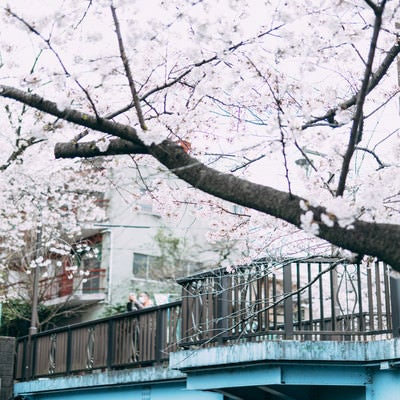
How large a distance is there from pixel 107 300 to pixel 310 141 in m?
25.9


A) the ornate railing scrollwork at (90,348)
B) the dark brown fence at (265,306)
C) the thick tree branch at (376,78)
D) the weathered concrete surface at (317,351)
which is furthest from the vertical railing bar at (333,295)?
the ornate railing scrollwork at (90,348)

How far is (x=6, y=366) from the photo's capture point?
19.4 meters


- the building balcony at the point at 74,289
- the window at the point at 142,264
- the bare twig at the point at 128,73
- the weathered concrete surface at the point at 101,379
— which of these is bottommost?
the weathered concrete surface at the point at 101,379

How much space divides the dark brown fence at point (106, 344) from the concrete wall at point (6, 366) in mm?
225

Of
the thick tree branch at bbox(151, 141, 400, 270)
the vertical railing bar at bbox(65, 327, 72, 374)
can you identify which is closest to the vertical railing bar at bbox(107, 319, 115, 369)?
the vertical railing bar at bbox(65, 327, 72, 374)

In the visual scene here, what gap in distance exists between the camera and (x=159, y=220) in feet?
116

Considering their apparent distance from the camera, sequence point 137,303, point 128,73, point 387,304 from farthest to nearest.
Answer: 1. point 137,303
2. point 387,304
3. point 128,73

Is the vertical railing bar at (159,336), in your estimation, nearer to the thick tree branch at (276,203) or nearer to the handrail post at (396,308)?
the handrail post at (396,308)

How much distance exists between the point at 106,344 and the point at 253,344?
557cm

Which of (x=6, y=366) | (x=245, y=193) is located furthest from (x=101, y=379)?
(x=245, y=193)

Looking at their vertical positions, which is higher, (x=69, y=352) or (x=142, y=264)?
(x=142, y=264)

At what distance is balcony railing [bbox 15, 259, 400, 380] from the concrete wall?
30 cm

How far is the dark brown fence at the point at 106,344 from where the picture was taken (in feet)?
42.3

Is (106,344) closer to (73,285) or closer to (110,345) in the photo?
(110,345)
